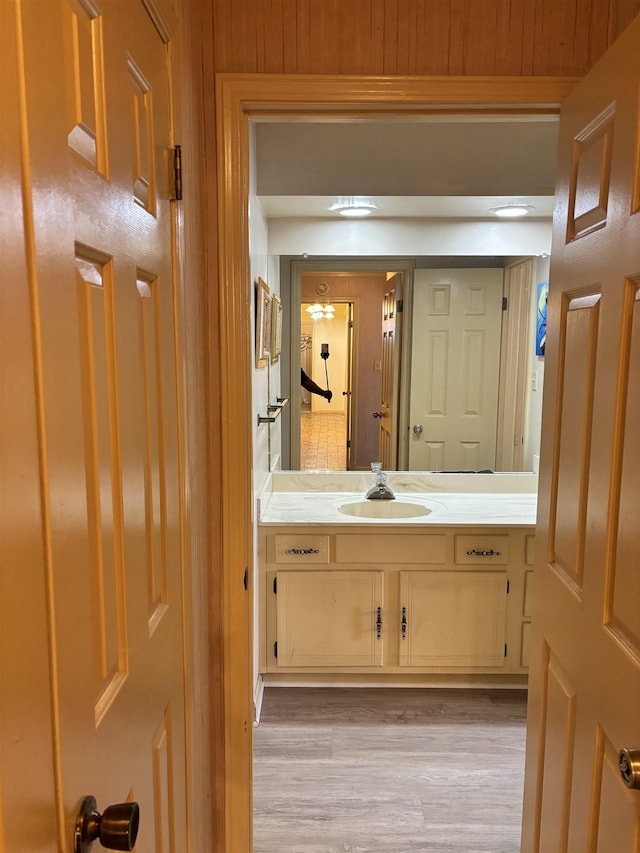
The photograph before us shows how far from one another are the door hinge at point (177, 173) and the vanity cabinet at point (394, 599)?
1721 millimetres

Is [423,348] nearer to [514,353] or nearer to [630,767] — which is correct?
[514,353]

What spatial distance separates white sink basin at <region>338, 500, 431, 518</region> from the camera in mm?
2918

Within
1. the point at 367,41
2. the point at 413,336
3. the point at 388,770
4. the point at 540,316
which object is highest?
the point at 367,41

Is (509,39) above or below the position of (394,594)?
above

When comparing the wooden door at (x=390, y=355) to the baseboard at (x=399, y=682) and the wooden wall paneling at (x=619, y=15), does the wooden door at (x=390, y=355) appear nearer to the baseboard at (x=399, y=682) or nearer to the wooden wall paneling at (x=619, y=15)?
the baseboard at (x=399, y=682)

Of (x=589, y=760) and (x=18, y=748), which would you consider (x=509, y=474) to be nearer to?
(x=589, y=760)

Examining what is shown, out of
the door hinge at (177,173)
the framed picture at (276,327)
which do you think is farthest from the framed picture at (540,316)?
the door hinge at (177,173)

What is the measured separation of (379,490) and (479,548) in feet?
1.92

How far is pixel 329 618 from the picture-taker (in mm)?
2643

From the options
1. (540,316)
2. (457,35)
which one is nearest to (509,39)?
(457,35)

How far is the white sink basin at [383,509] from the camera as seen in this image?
9.57 ft

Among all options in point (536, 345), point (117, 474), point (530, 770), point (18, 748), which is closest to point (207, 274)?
point (117, 474)

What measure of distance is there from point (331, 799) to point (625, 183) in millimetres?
2043

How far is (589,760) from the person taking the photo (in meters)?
1.10
